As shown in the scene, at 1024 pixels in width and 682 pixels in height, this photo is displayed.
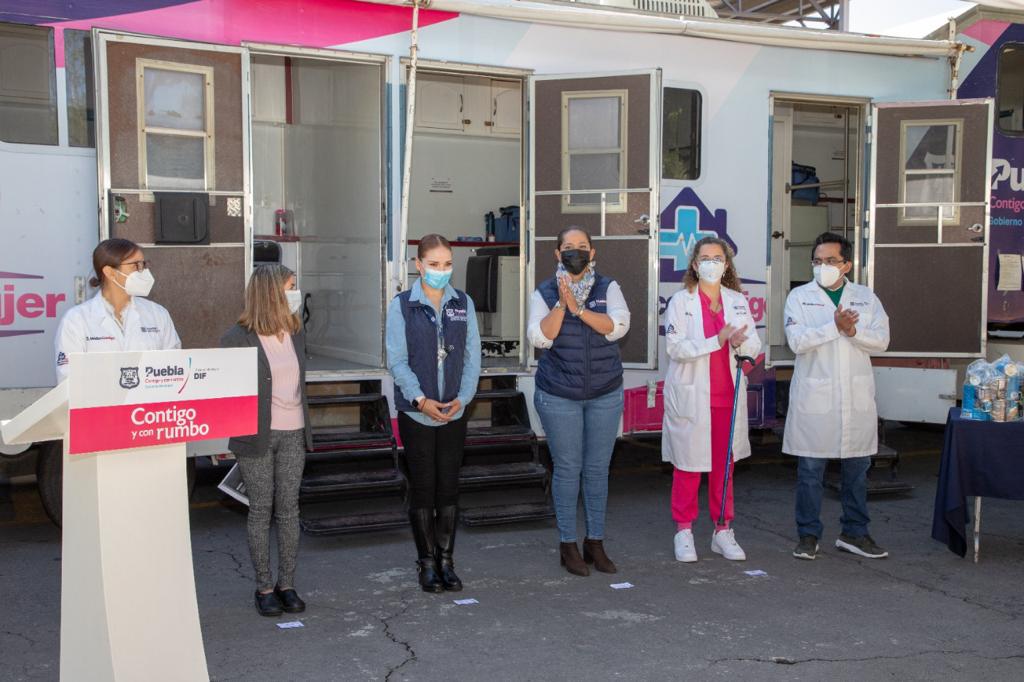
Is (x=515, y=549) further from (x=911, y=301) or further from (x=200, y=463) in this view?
(x=911, y=301)

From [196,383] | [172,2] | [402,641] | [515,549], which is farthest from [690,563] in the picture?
[172,2]

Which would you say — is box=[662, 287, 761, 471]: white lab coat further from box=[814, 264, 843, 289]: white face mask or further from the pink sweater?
the pink sweater

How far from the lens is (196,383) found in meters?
3.20

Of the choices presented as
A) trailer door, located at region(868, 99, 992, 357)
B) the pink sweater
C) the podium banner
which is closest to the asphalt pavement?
the pink sweater

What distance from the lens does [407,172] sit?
20.0ft

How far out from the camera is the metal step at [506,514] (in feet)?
18.7

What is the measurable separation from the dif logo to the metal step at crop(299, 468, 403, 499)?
1.62m

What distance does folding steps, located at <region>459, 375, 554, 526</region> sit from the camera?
231 inches

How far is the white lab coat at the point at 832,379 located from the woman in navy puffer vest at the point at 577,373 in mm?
991

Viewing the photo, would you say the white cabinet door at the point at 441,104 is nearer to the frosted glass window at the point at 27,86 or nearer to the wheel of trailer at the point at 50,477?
the frosted glass window at the point at 27,86

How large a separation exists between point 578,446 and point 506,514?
3.15 feet

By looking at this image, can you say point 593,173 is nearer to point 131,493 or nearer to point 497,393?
point 497,393

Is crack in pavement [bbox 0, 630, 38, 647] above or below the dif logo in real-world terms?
below

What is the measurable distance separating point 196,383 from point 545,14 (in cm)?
410
